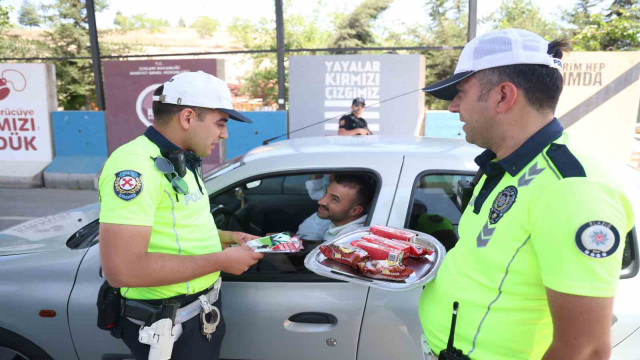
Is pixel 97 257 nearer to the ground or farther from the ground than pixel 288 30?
nearer to the ground

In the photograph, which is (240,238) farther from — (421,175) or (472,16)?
(472,16)

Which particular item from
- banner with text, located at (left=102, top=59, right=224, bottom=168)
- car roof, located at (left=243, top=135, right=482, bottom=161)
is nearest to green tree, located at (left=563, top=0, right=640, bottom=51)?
banner with text, located at (left=102, top=59, right=224, bottom=168)

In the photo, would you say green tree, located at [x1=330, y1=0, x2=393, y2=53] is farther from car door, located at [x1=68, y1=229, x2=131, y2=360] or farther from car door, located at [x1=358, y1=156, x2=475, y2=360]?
car door, located at [x1=68, y1=229, x2=131, y2=360]

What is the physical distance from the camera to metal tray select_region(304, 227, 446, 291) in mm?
1485

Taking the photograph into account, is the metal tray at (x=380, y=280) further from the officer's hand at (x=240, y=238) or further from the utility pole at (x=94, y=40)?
the utility pole at (x=94, y=40)

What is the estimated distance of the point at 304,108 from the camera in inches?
344

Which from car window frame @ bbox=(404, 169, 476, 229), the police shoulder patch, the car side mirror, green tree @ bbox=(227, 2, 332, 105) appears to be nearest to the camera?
the police shoulder patch

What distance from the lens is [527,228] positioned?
103 cm

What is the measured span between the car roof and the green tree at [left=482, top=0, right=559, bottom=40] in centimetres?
2471

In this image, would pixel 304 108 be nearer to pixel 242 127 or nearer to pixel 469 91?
pixel 242 127

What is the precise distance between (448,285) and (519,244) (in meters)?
0.29

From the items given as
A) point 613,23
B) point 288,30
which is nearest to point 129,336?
point 613,23

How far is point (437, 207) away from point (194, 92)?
1.36 m

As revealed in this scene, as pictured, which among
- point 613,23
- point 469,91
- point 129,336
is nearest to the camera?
point 469,91
